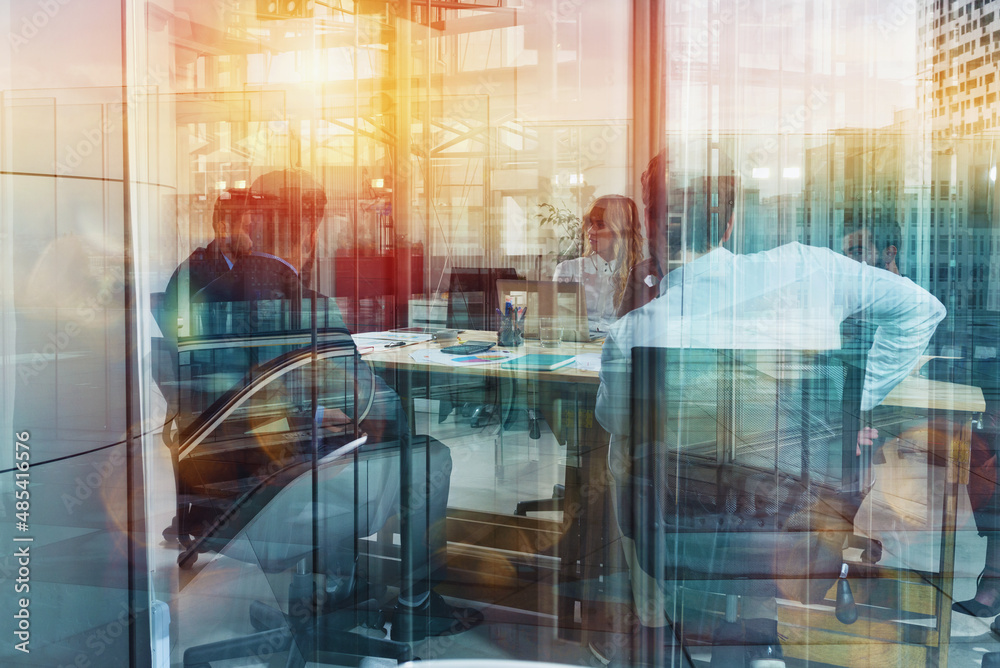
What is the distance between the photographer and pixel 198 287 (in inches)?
78.7

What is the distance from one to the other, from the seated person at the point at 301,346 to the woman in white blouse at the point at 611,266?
26.3 inches

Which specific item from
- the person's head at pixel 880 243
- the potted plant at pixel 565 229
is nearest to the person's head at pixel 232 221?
the potted plant at pixel 565 229

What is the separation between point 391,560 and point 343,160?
48.5 inches

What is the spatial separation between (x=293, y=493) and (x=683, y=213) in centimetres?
131

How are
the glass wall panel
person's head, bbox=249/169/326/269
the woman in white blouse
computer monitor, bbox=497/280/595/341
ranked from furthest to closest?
1. person's head, bbox=249/169/326/269
2. computer monitor, bbox=497/280/595/341
3. the woman in white blouse
4. the glass wall panel

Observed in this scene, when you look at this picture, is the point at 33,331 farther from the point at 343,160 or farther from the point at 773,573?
the point at 773,573

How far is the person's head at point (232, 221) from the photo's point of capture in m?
2.02

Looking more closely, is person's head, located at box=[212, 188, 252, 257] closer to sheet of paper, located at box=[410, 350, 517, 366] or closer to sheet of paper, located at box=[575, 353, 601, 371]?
sheet of paper, located at box=[410, 350, 517, 366]

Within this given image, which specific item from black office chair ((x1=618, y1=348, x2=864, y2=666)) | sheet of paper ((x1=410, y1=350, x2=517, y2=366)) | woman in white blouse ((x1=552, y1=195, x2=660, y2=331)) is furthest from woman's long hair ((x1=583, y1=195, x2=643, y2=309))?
sheet of paper ((x1=410, y1=350, x2=517, y2=366))

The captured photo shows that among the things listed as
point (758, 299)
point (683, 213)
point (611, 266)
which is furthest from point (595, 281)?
point (758, 299)

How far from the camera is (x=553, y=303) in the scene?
1.88 meters

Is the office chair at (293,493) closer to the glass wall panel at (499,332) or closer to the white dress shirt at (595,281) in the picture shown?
the glass wall panel at (499,332)

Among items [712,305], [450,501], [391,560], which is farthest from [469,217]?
[391,560]

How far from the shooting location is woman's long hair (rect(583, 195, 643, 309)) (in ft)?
5.74
